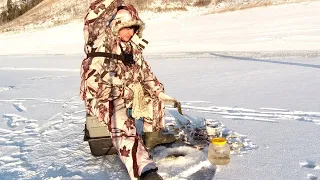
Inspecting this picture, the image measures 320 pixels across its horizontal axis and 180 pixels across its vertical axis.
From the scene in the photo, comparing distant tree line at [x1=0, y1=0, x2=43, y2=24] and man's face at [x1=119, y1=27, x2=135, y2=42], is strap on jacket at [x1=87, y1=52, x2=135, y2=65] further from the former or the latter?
distant tree line at [x1=0, y1=0, x2=43, y2=24]

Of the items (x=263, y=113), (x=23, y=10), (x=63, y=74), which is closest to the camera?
(x=263, y=113)

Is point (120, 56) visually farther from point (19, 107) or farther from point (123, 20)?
point (19, 107)

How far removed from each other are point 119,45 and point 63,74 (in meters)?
6.79

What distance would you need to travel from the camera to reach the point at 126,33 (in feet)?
11.9

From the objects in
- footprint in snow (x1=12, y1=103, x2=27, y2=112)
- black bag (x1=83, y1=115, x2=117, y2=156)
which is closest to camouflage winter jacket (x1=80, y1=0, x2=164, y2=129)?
black bag (x1=83, y1=115, x2=117, y2=156)

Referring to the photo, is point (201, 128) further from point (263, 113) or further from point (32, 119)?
point (32, 119)

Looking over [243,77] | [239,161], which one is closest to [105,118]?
[239,161]

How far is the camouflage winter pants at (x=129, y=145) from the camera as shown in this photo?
9.68ft

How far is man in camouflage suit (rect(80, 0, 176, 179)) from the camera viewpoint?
9.99 ft

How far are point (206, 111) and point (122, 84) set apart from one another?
2133mm

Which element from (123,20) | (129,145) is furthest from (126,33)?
(129,145)

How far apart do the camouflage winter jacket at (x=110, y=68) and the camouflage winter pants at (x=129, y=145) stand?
0.39 feet

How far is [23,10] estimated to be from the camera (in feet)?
174

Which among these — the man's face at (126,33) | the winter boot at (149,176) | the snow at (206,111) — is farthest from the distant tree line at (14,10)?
the winter boot at (149,176)
